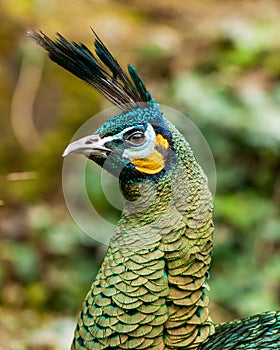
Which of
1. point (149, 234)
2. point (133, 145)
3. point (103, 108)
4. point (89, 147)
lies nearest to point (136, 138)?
point (133, 145)

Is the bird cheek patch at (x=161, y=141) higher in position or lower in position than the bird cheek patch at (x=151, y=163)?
higher

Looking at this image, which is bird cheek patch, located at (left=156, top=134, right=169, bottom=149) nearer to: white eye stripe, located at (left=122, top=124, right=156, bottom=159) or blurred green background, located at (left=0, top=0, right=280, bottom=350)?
white eye stripe, located at (left=122, top=124, right=156, bottom=159)

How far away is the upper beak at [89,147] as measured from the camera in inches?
72.1

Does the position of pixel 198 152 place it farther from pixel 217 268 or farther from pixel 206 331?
pixel 217 268

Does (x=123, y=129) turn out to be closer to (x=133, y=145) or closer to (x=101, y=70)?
(x=133, y=145)

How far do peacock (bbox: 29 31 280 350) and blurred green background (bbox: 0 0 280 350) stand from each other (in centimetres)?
122

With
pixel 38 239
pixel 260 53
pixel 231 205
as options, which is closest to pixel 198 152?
pixel 231 205

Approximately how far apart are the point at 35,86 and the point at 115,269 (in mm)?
3145

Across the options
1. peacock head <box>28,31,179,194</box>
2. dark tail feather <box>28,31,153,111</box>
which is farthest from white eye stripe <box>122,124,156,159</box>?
dark tail feather <box>28,31,153,111</box>

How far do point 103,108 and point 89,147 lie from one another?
9.43 feet

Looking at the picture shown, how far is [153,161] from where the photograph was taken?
1.88m

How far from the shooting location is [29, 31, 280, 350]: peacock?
188 cm

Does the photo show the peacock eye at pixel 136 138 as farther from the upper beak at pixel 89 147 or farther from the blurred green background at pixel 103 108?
the blurred green background at pixel 103 108

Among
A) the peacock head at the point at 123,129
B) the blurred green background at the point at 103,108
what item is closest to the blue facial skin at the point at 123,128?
the peacock head at the point at 123,129
